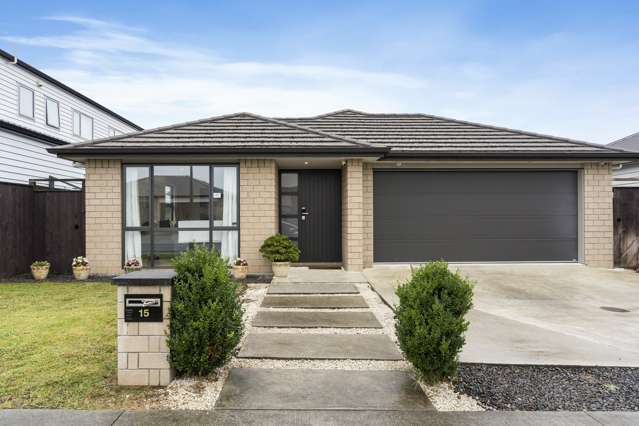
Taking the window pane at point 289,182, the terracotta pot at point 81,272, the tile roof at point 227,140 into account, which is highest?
the tile roof at point 227,140

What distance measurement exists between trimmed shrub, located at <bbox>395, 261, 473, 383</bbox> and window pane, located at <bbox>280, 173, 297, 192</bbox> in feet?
21.6

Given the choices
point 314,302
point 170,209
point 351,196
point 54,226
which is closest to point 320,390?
point 314,302

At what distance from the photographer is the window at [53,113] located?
14.0m

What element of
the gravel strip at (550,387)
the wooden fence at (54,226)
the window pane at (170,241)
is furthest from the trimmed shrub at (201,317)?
the wooden fence at (54,226)

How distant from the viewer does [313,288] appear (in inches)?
269

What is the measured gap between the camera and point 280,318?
203 inches

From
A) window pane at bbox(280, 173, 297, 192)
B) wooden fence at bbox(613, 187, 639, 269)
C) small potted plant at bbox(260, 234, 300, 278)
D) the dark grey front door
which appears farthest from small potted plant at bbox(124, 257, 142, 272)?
wooden fence at bbox(613, 187, 639, 269)

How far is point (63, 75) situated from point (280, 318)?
898 inches

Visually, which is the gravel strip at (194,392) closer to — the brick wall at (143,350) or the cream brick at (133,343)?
the brick wall at (143,350)

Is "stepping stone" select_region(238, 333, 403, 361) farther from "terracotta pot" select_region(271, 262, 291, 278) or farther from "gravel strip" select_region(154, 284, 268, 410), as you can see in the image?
"terracotta pot" select_region(271, 262, 291, 278)

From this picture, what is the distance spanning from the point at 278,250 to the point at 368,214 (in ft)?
8.81

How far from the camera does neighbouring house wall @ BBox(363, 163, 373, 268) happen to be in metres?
9.11

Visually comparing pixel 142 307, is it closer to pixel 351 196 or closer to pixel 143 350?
pixel 143 350

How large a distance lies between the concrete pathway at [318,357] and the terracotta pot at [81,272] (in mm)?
4880
